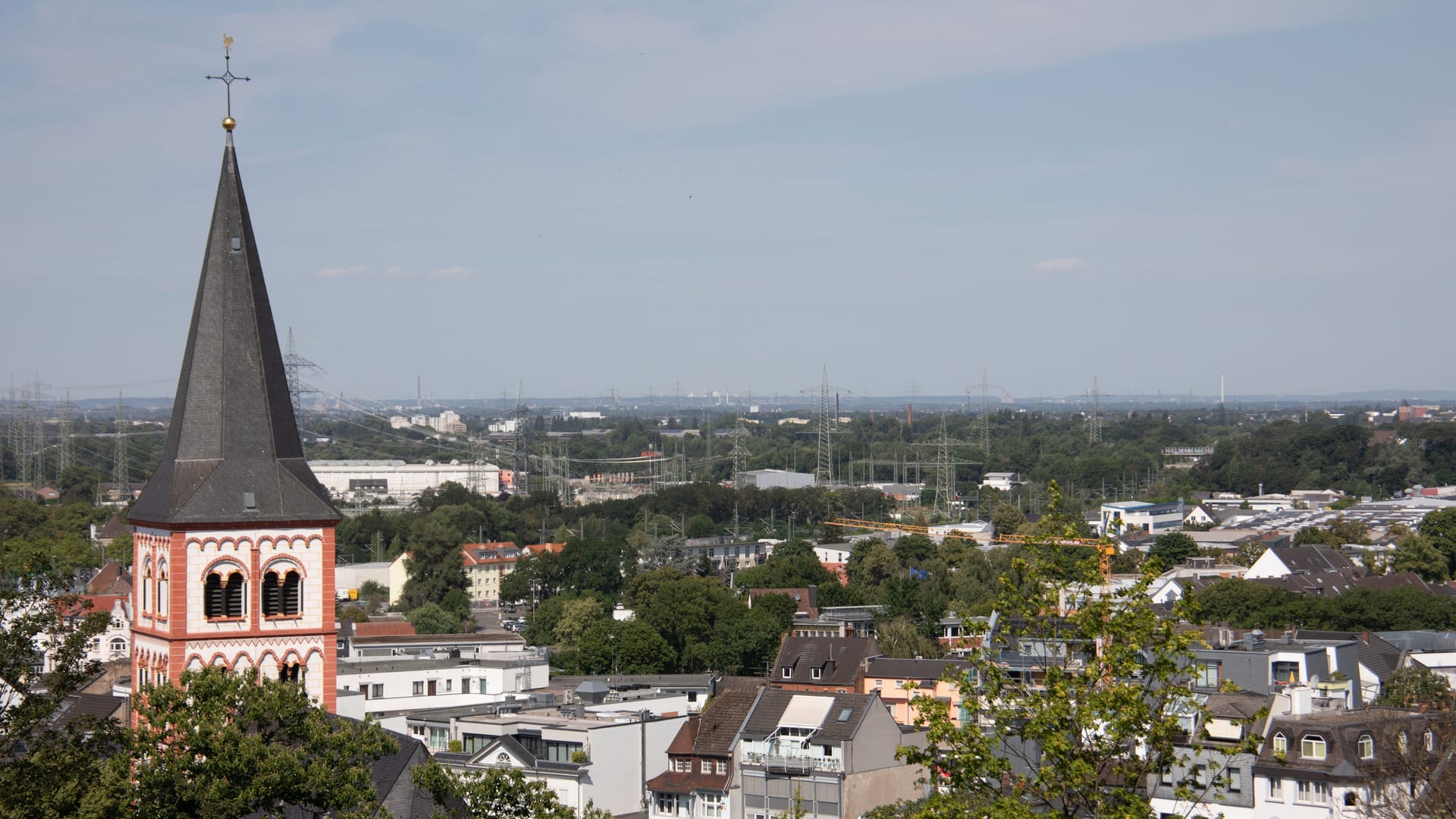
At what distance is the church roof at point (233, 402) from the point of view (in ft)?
103

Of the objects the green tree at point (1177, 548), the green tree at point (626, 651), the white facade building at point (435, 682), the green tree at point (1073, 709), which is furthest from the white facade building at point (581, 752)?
the green tree at point (1177, 548)

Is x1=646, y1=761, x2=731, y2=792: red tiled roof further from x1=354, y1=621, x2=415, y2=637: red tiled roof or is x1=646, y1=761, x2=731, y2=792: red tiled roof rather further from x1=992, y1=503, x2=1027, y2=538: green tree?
x1=992, y1=503, x2=1027, y2=538: green tree

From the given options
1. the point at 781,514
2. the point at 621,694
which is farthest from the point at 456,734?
the point at 781,514

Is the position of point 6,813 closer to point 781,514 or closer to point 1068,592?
point 1068,592

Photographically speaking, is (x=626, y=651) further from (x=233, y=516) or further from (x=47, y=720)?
(x=47, y=720)

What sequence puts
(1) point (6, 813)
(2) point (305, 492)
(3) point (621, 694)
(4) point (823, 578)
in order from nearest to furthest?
(1) point (6, 813), (2) point (305, 492), (3) point (621, 694), (4) point (823, 578)

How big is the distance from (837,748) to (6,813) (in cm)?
3580

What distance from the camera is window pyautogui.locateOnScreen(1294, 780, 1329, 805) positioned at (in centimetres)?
4650

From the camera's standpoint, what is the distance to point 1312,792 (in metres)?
46.7

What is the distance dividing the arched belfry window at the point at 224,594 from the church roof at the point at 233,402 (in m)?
1.19

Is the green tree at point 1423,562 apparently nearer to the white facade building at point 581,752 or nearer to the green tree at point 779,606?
the green tree at point 779,606

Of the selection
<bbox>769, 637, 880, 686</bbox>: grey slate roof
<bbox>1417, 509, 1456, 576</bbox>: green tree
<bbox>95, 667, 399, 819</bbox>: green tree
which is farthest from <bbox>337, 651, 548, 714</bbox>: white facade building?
<bbox>1417, 509, 1456, 576</bbox>: green tree

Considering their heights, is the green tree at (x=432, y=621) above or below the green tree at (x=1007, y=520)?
below

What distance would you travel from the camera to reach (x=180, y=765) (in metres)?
24.5
